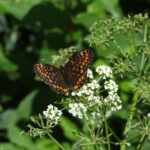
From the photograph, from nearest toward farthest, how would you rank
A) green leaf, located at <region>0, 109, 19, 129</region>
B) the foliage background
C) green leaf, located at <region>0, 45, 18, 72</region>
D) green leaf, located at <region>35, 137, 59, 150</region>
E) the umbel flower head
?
the umbel flower head → the foliage background → green leaf, located at <region>35, 137, 59, 150</region> → green leaf, located at <region>0, 45, 18, 72</region> → green leaf, located at <region>0, 109, 19, 129</region>

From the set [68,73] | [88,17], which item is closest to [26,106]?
[88,17]

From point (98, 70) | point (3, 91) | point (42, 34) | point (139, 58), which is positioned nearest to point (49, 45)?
point (42, 34)

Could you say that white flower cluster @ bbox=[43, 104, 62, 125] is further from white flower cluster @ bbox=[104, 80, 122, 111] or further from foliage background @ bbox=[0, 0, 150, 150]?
foliage background @ bbox=[0, 0, 150, 150]

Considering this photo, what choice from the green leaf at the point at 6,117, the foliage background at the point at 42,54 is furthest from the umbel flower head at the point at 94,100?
the green leaf at the point at 6,117

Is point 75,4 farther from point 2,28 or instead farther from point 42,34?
point 2,28

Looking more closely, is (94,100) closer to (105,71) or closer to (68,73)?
(105,71)

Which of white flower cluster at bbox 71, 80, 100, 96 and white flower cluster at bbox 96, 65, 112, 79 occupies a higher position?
white flower cluster at bbox 96, 65, 112, 79

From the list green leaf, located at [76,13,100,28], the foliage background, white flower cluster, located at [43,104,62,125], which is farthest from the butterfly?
green leaf, located at [76,13,100,28]

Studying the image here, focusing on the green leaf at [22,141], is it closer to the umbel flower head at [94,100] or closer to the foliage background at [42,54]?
the foliage background at [42,54]
